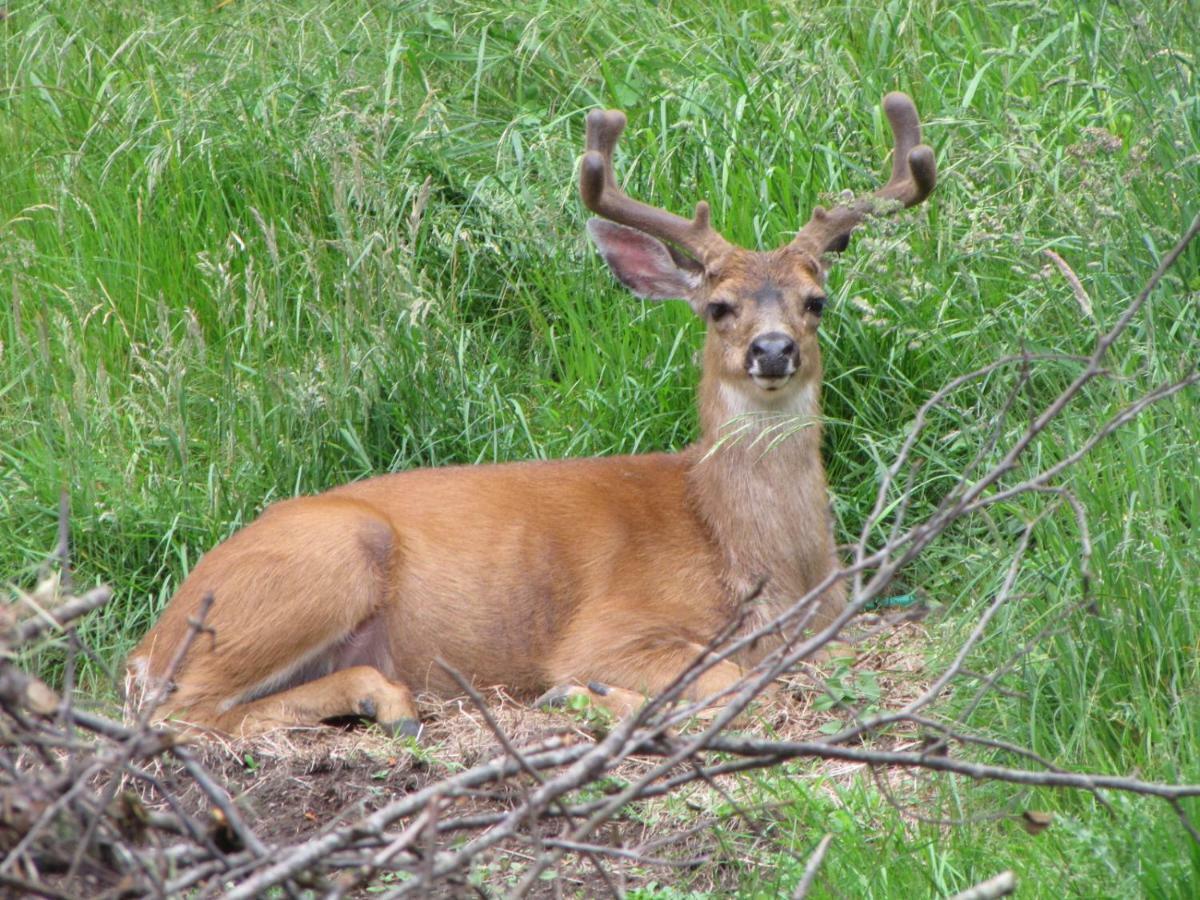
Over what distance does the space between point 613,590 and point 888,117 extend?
1706mm

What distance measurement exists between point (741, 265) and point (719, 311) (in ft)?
0.52

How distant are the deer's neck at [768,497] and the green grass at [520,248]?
0.19 meters

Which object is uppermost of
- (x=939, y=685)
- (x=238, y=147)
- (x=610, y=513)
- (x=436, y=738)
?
(x=238, y=147)

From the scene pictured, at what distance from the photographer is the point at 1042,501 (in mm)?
4559

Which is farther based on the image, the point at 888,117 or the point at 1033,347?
the point at 888,117

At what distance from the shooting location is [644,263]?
597 centimetres

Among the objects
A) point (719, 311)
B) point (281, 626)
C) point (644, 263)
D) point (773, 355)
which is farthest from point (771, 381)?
point (281, 626)

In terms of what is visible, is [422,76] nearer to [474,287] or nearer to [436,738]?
[474,287]

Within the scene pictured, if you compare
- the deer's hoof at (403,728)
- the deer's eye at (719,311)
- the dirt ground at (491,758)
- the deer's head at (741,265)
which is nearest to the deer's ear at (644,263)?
the deer's head at (741,265)

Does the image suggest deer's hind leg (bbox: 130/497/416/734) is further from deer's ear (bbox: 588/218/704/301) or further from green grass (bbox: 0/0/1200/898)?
deer's ear (bbox: 588/218/704/301)

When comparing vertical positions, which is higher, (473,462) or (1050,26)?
(1050,26)

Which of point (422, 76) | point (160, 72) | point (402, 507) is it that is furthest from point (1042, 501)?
point (160, 72)

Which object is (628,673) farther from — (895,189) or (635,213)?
(895,189)

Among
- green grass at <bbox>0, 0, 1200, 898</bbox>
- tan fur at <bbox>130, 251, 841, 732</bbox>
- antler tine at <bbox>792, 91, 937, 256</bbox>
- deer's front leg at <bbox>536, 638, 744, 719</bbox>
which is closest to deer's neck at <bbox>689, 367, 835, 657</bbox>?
tan fur at <bbox>130, 251, 841, 732</bbox>
